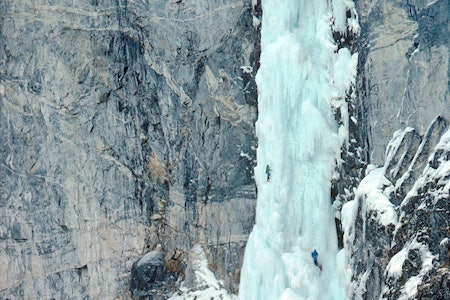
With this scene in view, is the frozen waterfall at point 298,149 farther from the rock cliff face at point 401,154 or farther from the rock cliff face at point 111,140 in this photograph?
the rock cliff face at point 111,140

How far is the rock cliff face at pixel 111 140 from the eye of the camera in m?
20.5

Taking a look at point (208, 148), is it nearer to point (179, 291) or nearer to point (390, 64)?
point (179, 291)

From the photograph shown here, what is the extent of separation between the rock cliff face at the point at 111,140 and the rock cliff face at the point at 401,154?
448cm

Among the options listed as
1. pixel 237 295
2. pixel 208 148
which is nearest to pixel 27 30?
pixel 208 148

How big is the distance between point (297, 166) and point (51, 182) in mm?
6937

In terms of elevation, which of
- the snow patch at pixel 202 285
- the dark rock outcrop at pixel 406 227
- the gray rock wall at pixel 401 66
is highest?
the gray rock wall at pixel 401 66

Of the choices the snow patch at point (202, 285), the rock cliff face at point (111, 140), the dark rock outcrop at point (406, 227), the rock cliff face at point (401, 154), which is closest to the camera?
the dark rock outcrop at point (406, 227)

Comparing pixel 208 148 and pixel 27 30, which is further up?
pixel 27 30

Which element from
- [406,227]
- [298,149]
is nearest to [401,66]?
[406,227]

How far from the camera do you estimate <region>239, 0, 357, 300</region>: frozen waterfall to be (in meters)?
17.8

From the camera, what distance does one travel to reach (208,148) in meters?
20.6

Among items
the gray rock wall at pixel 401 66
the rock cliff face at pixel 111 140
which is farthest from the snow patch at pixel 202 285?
the gray rock wall at pixel 401 66

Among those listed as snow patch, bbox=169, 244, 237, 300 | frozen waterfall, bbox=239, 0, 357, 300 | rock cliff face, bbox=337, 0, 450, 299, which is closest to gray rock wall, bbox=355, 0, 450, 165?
rock cliff face, bbox=337, 0, 450, 299

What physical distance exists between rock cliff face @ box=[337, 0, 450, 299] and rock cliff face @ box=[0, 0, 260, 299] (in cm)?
448
